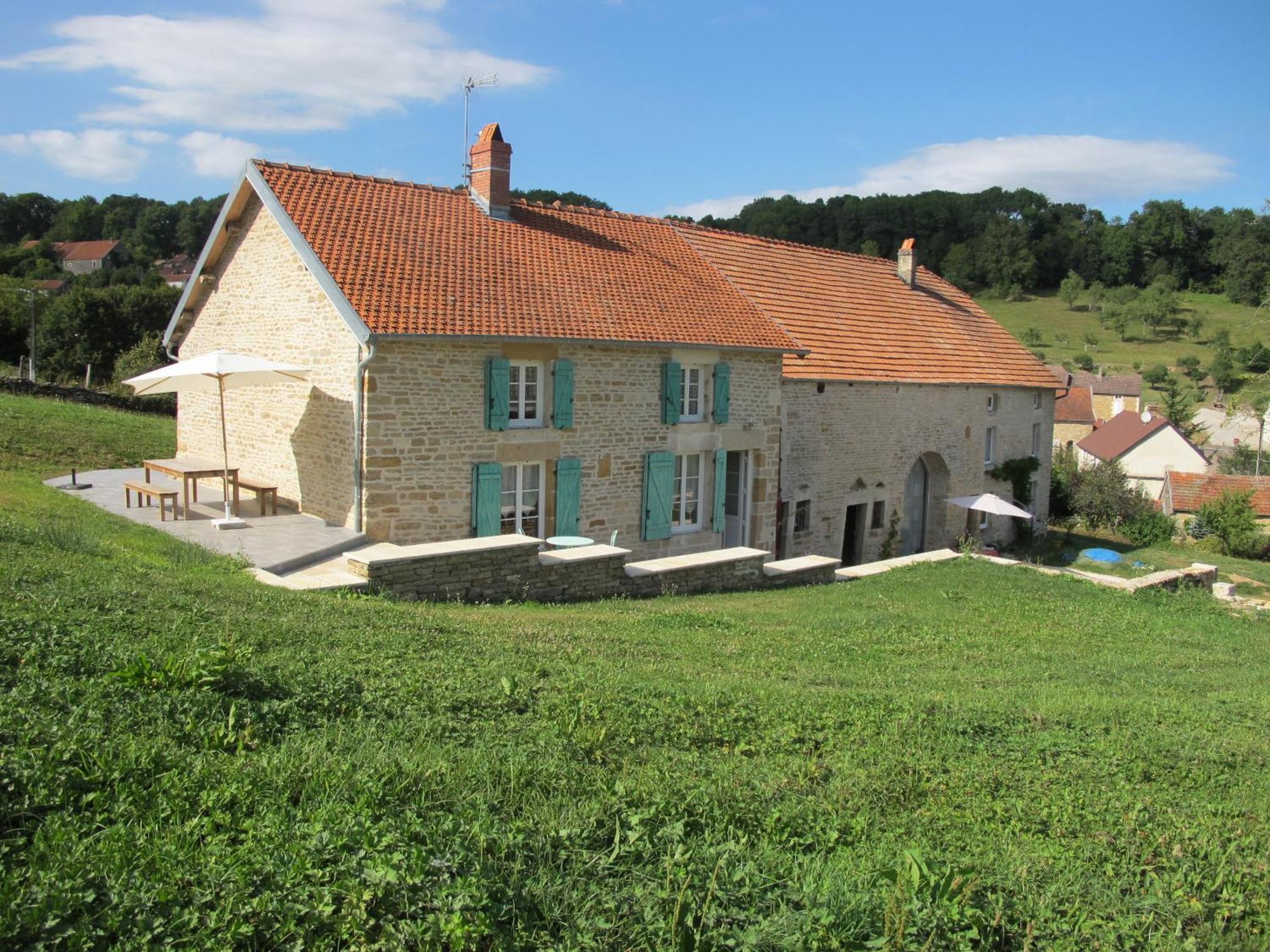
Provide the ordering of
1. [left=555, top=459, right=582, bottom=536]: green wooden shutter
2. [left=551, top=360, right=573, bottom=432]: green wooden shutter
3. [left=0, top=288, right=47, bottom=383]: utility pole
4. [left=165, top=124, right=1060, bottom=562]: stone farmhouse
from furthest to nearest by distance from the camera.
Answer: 1. [left=0, top=288, right=47, bottom=383]: utility pole
2. [left=555, top=459, right=582, bottom=536]: green wooden shutter
3. [left=551, top=360, right=573, bottom=432]: green wooden shutter
4. [left=165, top=124, right=1060, bottom=562]: stone farmhouse

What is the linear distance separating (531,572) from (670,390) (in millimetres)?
5440

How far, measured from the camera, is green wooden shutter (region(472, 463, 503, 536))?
13.4 metres

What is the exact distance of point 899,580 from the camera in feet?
47.8

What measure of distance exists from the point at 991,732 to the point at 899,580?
8251mm

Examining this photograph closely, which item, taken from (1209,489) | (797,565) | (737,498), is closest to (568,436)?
(797,565)

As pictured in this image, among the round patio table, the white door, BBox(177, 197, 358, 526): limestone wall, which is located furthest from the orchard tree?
BBox(177, 197, 358, 526): limestone wall

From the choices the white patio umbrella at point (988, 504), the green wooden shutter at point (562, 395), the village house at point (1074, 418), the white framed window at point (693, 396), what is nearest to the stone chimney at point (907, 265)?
the white patio umbrella at point (988, 504)

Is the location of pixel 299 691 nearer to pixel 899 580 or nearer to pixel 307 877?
pixel 307 877

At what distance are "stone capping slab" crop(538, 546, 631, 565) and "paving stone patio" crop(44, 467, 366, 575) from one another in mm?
2717

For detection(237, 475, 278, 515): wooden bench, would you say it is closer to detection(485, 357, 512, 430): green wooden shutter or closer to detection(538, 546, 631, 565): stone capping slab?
detection(485, 357, 512, 430): green wooden shutter

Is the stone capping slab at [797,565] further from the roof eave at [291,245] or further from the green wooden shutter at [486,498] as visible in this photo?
the roof eave at [291,245]

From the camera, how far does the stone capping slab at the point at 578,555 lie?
37.9ft

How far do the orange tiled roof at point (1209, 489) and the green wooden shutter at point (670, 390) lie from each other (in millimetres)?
27335

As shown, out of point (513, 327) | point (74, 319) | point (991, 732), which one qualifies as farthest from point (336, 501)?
point (74, 319)
